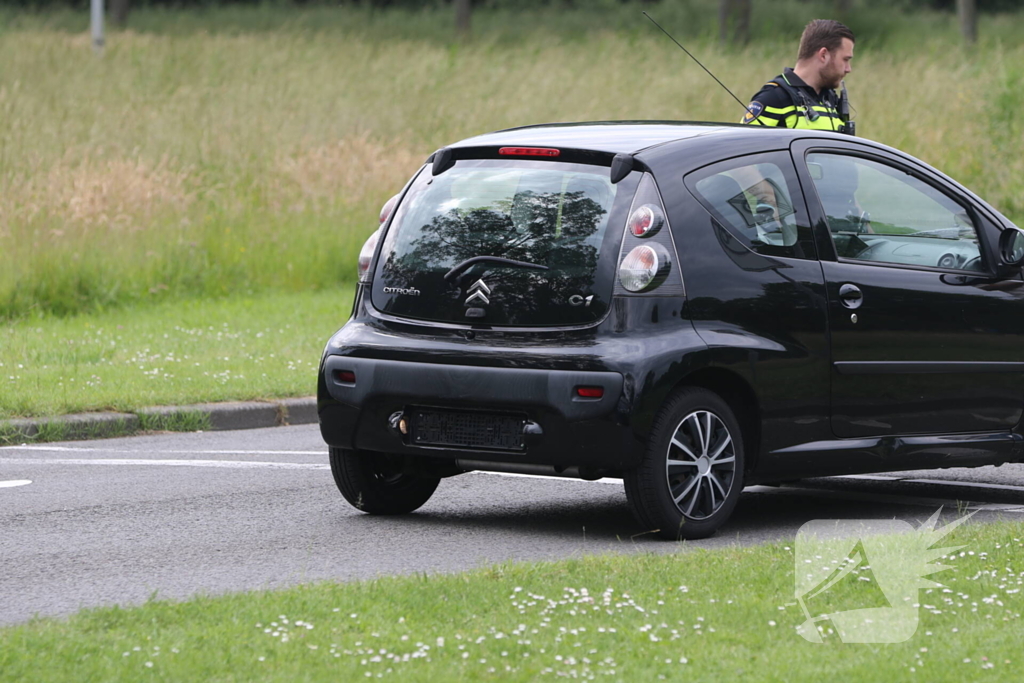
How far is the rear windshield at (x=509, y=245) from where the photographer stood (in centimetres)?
648

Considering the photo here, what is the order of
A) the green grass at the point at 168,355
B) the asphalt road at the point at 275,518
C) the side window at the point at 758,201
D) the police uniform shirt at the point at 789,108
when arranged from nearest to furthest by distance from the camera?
the asphalt road at the point at 275,518 → the side window at the point at 758,201 → the police uniform shirt at the point at 789,108 → the green grass at the point at 168,355

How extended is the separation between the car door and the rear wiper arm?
1306 millimetres

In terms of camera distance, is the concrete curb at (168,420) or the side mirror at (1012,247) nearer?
the side mirror at (1012,247)

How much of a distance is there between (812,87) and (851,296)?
269 cm

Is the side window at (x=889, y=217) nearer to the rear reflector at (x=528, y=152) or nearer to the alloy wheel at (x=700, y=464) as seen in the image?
the alloy wheel at (x=700, y=464)

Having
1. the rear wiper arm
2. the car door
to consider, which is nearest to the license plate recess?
the rear wiper arm

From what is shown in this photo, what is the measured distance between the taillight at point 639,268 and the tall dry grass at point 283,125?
30.1ft

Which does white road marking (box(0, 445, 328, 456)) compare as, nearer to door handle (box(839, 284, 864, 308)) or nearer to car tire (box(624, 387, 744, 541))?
car tire (box(624, 387, 744, 541))

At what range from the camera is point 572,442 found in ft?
20.9

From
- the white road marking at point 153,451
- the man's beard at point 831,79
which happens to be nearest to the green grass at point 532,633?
the white road marking at point 153,451

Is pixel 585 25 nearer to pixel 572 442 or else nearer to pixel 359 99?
pixel 359 99

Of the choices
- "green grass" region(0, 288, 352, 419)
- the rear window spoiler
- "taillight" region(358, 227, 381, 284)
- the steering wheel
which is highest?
the rear window spoiler

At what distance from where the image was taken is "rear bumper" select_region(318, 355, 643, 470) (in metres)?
6.34

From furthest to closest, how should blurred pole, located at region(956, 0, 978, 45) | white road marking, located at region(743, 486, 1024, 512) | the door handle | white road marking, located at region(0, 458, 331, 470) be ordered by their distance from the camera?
blurred pole, located at region(956, 0, 978, 45) < white road marking, located at region(0, 458, 331, 470) < white road marking, located at region(743, 486, 1024, 512) < the door handle
